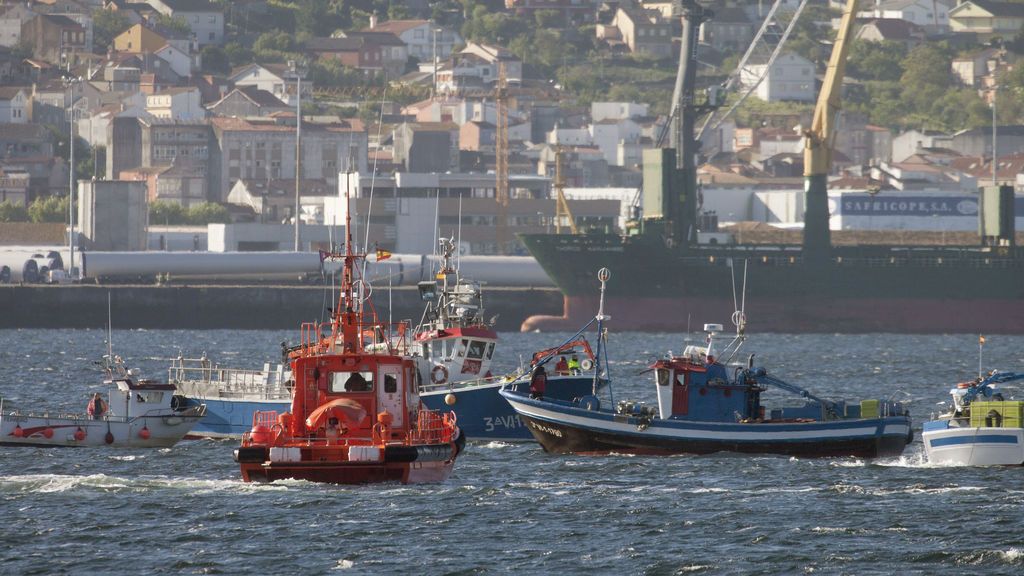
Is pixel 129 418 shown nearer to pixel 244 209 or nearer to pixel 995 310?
pixel 995 310

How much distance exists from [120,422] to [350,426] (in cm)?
1120

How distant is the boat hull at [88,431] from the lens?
158 feet

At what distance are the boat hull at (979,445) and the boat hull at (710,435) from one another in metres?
2.39

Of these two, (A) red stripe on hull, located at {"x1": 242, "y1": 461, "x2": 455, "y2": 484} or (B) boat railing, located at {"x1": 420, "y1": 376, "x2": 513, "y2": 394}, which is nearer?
(A) red stripe on hull, located at {"x1": 242, "y1": 461, "x2": 455, "y2": 484}

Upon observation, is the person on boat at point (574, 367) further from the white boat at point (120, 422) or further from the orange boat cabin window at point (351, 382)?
the orange boat cabin window at point (351, 382)

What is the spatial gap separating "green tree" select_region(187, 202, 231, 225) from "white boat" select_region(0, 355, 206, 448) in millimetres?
115118

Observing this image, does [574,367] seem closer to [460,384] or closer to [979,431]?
[460,384]

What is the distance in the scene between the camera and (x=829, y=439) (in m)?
46.9

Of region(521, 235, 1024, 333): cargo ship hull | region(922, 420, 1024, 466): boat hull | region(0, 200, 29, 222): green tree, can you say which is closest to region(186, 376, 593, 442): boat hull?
region(922, 420, 1024, 466): boat hull

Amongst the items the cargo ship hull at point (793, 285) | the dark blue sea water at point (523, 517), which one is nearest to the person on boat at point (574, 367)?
the dark blue sea water at point (523, 517)

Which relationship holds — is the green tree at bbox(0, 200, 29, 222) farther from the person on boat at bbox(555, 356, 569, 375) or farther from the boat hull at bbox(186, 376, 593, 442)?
the person on boat at bbox(555, 356, 569, 375)

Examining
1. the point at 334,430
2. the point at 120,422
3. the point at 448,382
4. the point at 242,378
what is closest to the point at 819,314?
the point at 448,382

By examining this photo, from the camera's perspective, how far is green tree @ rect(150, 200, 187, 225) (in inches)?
6531

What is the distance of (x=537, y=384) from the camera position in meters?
48.6
